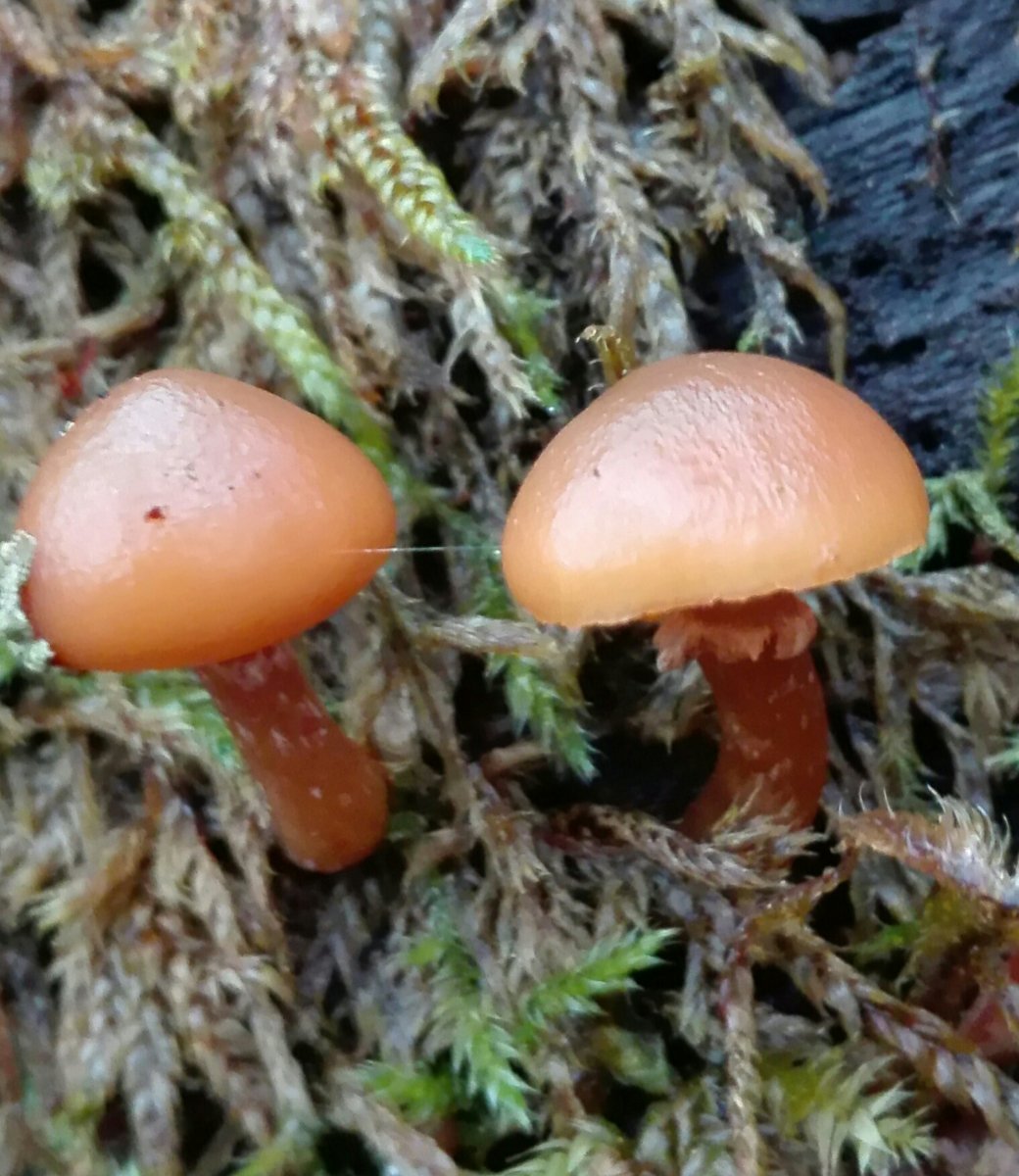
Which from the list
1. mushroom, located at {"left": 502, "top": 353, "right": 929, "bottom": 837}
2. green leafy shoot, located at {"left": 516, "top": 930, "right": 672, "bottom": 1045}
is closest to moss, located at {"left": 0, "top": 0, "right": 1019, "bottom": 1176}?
green leafy shoot, located at {"left": 516, "top": 930, "right": 672, "bottom": 1045}

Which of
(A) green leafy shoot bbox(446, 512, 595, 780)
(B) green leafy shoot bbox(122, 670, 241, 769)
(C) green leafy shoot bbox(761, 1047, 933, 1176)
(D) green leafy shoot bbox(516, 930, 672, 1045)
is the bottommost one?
(C) green leafy shoot bbox(761, 1047, 933, 1176)

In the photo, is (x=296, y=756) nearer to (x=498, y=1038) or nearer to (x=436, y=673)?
(x=436, y=673)

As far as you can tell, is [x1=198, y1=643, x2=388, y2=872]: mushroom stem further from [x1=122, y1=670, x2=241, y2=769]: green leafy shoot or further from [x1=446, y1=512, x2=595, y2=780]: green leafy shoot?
[x1=446, y1=512, x2=595, y2=780]: green leafy shoot

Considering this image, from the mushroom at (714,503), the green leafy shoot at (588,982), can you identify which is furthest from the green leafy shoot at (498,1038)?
the mushroom at (714,503)

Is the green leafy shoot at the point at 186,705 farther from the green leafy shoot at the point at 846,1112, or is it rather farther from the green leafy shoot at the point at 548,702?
the green leafy shoot at the point at 846,1112

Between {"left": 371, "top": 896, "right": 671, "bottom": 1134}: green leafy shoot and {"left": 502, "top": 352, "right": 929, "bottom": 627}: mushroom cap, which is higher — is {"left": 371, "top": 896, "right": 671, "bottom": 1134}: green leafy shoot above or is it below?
below

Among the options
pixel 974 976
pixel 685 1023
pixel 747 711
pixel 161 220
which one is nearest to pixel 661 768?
pixel 747 711

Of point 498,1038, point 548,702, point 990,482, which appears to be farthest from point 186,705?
point 990,482
